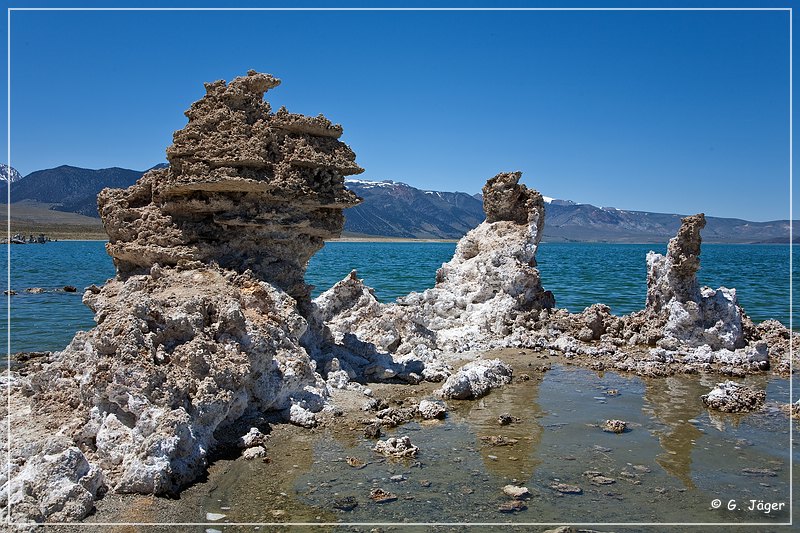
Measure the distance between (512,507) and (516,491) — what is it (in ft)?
1.33

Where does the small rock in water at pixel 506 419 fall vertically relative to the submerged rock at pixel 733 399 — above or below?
below

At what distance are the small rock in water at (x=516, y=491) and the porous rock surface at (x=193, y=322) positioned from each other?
3318 millimetres

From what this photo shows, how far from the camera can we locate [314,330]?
13.2 metres

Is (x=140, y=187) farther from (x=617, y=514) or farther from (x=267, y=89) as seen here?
(x=617, y=514)

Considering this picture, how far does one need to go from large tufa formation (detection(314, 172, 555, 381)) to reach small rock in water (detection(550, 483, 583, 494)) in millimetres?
5254

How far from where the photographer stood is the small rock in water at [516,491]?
782 centimetres

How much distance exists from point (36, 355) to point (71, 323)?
584 cm

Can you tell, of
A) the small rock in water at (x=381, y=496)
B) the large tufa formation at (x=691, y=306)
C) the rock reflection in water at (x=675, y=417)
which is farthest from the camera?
the large tufa formation at (x=691, y=306)

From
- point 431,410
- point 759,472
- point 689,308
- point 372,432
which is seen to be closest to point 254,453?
point 372,432

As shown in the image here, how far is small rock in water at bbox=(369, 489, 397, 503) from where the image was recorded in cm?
763

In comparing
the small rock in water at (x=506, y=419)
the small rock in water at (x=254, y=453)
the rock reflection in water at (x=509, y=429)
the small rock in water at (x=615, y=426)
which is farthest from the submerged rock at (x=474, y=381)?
the small rock in water at (x=254, y=453)

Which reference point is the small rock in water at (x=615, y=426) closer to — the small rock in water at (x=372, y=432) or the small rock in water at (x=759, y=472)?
the small rock in water at (x=759, y=472)

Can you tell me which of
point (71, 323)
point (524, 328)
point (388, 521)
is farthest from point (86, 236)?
point (388, 521)

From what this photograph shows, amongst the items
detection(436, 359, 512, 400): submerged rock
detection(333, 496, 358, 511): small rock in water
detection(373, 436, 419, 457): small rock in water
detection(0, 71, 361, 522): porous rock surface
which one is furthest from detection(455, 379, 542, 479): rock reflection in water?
detection(0, 71, 361, 522): porous rock surface
